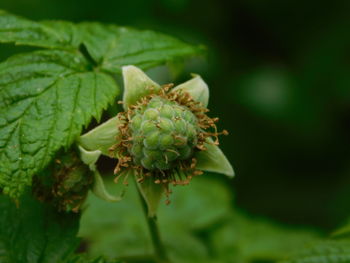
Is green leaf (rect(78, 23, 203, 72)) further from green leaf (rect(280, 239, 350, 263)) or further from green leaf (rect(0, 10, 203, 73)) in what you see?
green leaf (rect(280, 239, 350, 263))

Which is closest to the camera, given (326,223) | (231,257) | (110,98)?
(110,98)

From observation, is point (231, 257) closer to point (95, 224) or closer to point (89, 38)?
point (95, 224)

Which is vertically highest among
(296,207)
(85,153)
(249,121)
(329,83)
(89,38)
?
(89,38)

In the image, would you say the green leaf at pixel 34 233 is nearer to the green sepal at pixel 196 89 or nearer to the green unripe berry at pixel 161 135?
the green unripe berry at pixel 161 135

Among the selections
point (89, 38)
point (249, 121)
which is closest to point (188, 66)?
point (249, 121)

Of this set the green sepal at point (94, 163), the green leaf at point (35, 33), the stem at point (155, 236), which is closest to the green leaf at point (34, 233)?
the green sepal at point (94, 163)

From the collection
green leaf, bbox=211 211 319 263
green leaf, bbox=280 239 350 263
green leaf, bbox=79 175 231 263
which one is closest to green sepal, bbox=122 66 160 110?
green leaf, bbox=280 239 350 263
